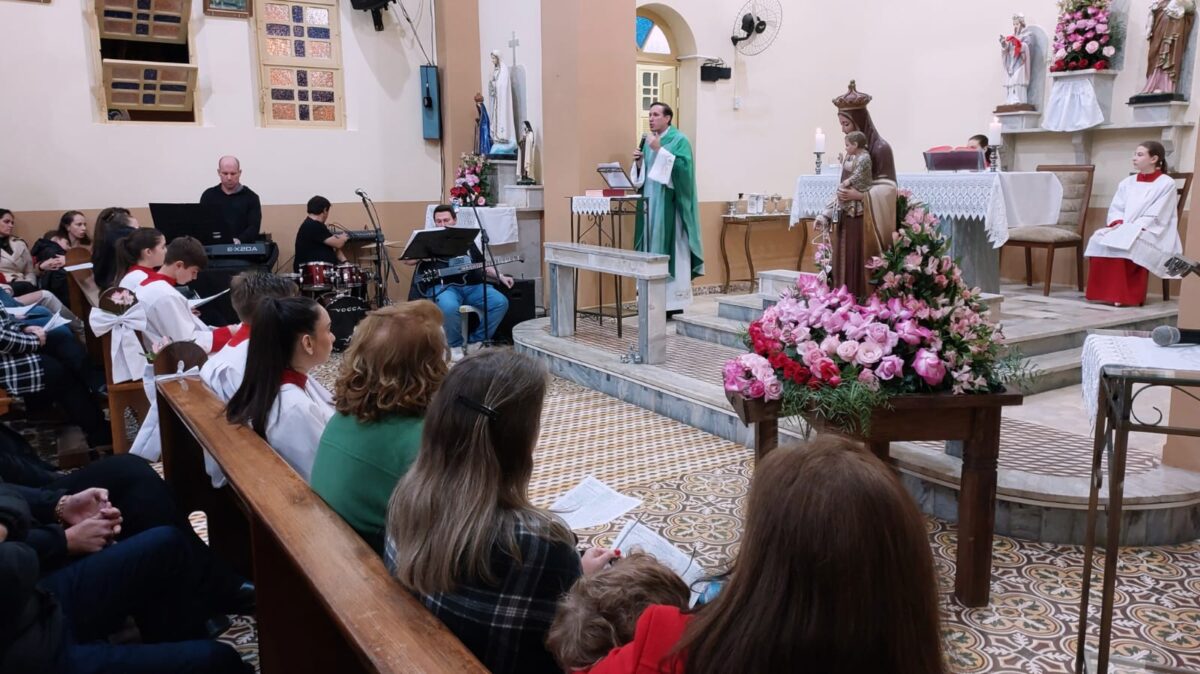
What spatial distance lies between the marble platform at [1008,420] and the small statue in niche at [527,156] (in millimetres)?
1676

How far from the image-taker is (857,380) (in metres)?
2.64

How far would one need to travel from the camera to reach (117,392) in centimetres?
431

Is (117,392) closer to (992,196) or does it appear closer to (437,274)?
(437,274)

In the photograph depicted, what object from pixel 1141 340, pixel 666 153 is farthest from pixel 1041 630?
pixel 666 153

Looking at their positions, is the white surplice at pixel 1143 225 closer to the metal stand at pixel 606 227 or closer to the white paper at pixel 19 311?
the metal stand at pixel 606 227

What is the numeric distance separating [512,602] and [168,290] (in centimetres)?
343

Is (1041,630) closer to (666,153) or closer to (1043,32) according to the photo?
(666,153)

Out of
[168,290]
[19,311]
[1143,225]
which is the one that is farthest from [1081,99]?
[19,311]

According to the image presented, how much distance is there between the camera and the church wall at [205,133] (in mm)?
7461

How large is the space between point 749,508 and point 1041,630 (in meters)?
2.15

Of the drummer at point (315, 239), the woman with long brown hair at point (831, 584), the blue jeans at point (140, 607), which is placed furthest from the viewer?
the drummer at point (315, 239)

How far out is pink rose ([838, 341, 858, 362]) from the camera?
268 cm

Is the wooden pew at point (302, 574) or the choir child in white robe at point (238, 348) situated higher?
the choir child in white robe at point (238, 348)

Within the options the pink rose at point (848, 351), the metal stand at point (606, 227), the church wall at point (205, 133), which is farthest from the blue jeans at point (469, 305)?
the pink rose at point (848, 351)
